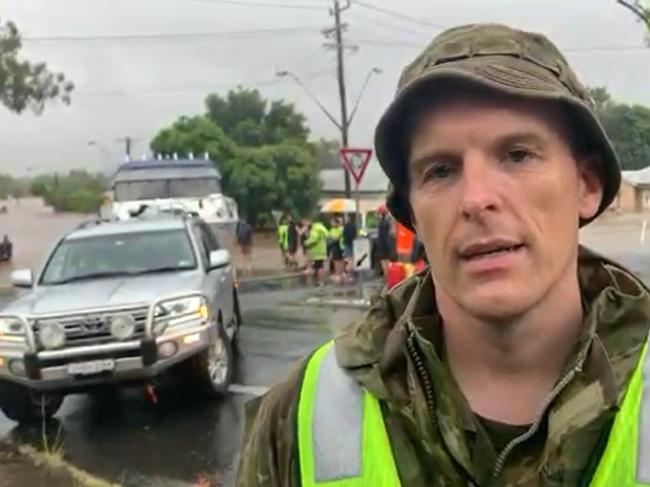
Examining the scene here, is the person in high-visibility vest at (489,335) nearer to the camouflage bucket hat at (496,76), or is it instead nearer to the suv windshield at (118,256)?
the camouflage bucket hat at (496,76)

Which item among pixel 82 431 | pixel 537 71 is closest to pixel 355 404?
pixel 537 71

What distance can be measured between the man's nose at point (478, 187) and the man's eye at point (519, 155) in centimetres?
3

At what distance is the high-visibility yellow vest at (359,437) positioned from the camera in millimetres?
1588

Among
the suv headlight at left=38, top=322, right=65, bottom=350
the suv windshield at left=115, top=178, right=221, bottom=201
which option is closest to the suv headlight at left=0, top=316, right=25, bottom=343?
the suv headlight at left=38, top=322, right=65, bottom=350

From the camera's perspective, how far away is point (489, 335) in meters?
1.79

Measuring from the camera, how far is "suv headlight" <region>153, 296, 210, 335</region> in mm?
9359

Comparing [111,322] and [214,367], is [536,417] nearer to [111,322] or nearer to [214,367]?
[111,322]

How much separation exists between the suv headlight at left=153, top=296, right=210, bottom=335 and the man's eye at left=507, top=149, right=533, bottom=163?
782cm

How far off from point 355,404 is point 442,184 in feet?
1.22

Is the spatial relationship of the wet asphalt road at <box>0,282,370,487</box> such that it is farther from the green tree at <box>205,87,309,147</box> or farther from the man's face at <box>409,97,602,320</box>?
the green tree at <box>205,87,309,147</box>

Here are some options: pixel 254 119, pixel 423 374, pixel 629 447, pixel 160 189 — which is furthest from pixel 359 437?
pixel 254 119

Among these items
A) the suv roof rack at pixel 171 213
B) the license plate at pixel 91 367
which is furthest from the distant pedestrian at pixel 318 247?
the license plate at pixel 91 367

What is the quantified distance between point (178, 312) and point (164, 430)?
102 centimetres

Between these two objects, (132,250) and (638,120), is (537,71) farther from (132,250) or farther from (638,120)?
(638,120)
